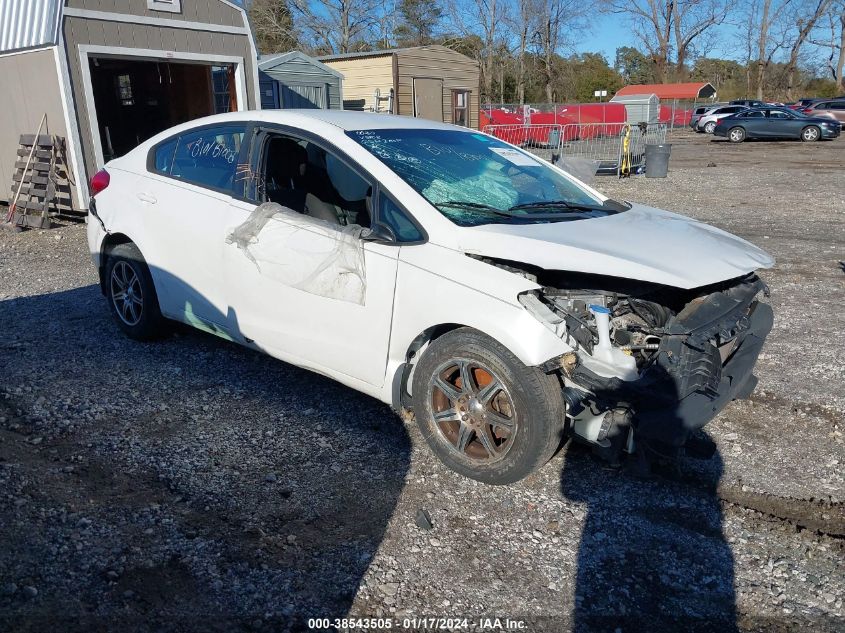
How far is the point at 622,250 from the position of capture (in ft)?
10.9

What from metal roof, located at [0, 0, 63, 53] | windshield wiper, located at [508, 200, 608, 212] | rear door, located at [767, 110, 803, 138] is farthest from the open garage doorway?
rear door, located at [767, 110, 803, 138]

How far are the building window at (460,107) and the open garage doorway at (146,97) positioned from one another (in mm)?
11893

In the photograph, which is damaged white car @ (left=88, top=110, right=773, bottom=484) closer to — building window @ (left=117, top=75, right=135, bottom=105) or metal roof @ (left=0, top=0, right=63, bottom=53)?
metal roof @ (left=0, top=0, right=63, bottom=53)

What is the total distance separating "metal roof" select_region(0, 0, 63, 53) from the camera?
1036 centimetres

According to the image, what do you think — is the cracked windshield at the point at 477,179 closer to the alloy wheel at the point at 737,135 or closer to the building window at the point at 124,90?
the building window at the point at 124,90

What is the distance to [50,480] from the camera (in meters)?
3.50

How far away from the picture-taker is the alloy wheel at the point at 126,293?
5.17 metres

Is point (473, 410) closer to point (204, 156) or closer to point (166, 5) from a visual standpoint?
point (204, 156)

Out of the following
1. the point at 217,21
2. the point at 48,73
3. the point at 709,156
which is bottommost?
the point at 709,156

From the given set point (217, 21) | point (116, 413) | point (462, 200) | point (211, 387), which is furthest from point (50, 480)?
point (217, 21)

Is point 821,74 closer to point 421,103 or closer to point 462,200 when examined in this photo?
point 421,103

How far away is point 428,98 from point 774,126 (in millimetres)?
16376

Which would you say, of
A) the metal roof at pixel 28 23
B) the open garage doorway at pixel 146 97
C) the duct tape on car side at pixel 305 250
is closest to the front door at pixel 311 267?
the duct tape on car side at pixel 305 250

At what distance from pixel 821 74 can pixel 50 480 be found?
81020mm
